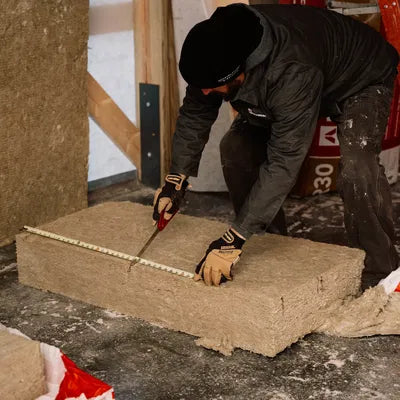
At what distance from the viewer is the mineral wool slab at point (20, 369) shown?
Answer: 212cm

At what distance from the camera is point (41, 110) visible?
12.7 ft

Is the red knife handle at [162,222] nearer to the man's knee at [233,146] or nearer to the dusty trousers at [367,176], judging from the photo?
the man's knee at [233,146]

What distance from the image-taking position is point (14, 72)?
12.0ft

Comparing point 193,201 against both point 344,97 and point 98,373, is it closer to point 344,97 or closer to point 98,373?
point 344,97

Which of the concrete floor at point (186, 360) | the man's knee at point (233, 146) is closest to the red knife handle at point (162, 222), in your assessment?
the concrete floor at point (186, 360)

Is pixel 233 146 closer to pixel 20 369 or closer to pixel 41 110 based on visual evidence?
pixel 41 110

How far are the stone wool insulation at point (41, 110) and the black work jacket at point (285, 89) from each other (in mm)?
1001

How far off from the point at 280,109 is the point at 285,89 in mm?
75

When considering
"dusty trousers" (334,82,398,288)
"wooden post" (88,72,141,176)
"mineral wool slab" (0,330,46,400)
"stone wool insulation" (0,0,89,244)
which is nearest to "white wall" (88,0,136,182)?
"wooden post" (88,72,141,176)

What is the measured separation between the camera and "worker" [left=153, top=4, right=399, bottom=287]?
2.58m

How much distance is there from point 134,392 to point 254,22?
136cm

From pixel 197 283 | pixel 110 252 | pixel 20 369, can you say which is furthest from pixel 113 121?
pixel 20 369

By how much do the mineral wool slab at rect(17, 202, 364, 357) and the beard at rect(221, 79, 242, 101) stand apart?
655mm

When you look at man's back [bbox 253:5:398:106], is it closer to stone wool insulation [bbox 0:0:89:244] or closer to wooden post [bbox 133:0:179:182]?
stone wool insulation [bbox 0:0:89:244]
